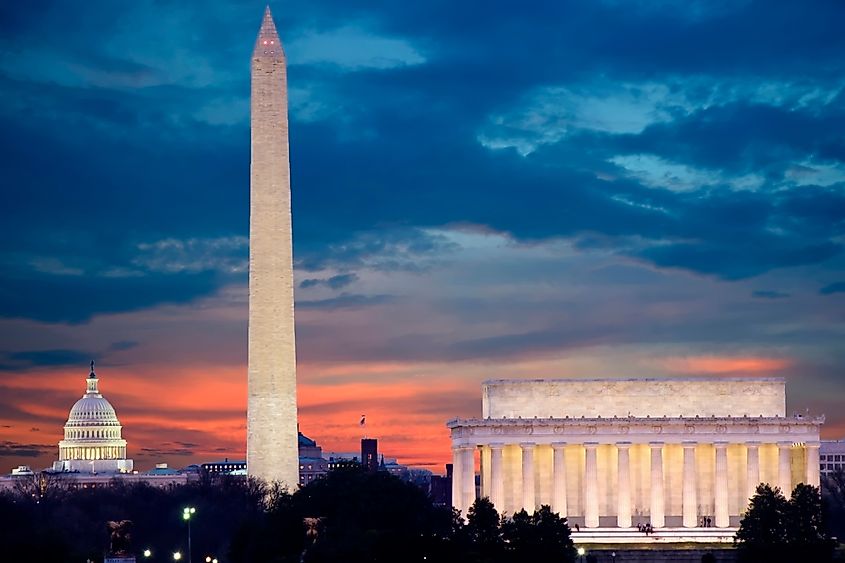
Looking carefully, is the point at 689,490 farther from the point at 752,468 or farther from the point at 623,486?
the point at 752,468

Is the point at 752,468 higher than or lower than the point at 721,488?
higher

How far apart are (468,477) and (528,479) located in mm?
6321

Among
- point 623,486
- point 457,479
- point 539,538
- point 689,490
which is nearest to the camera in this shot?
point 539,538

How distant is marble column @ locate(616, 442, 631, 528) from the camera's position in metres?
136

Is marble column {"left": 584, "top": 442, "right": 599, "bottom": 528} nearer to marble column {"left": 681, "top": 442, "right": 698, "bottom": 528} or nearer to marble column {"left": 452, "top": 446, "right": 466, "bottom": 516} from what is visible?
marble column {"left": 681, "top": 442, "right": 698, "bottom": 528}

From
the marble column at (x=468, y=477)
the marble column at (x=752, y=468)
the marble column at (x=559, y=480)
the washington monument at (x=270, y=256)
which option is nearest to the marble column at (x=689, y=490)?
the marble column at (x=752, y=468)

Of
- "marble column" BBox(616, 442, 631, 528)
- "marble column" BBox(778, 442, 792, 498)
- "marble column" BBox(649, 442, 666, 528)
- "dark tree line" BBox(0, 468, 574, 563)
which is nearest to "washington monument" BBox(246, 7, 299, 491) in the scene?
"dark tree line" BBox(0, 468, 574, 563)

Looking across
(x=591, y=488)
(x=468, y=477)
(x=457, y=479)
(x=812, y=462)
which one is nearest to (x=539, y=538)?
(x=591, y=488)

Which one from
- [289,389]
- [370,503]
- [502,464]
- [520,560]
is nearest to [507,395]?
[502,464]

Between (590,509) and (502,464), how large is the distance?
258 inches

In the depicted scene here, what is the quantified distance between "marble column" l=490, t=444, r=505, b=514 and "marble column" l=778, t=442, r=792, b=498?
17.6 m

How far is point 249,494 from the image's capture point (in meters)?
135

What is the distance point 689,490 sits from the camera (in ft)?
447

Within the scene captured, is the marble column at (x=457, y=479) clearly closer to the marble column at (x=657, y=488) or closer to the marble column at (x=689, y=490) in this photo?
the marble column at (x=657, y=488)
